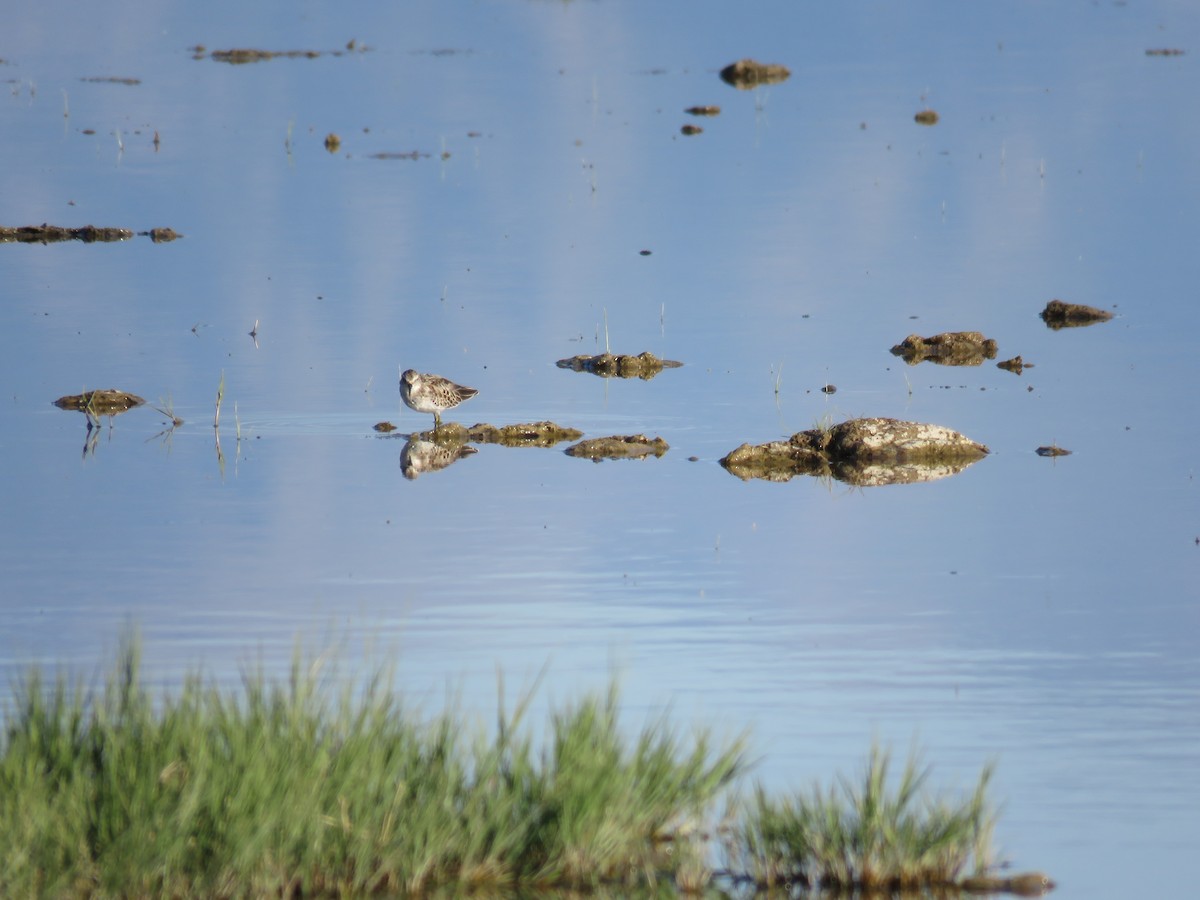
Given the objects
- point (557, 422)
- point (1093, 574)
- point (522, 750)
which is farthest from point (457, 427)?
point (522, 750)

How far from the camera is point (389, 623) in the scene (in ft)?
41.2

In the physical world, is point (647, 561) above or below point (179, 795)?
above

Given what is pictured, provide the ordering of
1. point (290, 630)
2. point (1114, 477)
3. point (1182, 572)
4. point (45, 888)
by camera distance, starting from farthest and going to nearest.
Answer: point (1114, 477)
point (1182, 572)
point (290, 630)
point (45, 888)

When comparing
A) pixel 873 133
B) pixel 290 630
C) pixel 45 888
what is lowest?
pixel 45 888

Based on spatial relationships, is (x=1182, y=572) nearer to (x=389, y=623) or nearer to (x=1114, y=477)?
(x=1114, y=477)

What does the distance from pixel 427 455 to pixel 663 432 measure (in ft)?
6.38

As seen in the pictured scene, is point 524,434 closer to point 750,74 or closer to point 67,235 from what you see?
point 67,235

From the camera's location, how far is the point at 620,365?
21797 millimetres

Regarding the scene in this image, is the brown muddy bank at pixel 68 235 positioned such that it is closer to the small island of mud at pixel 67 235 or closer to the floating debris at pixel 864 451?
the small island of mud at pixel 67 235

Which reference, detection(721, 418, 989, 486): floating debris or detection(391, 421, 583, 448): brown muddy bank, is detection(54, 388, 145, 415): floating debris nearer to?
detection(391, 421, 583, 448): brown muddy bank

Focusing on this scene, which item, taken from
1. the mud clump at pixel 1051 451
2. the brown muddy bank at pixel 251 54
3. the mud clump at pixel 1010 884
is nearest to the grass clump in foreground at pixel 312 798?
the mud clump at pixel 1010 884

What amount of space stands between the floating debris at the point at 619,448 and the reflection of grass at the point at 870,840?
9.24 m

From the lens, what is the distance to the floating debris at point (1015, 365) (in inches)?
861

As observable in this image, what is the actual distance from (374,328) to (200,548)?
9.70m
